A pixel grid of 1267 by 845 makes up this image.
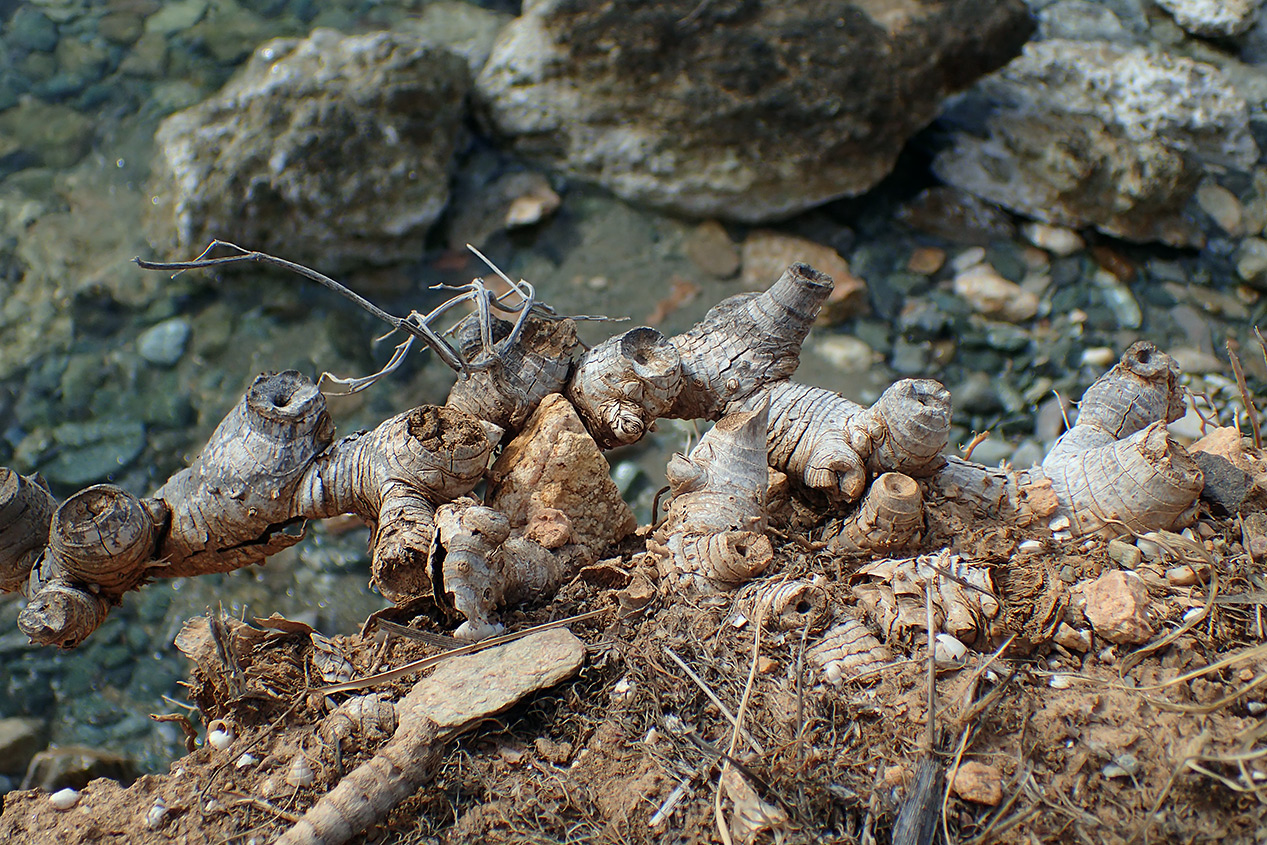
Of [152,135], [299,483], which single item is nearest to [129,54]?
[152,135]

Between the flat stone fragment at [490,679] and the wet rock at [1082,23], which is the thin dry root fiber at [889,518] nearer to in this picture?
the flat stone fragment at [490,679]

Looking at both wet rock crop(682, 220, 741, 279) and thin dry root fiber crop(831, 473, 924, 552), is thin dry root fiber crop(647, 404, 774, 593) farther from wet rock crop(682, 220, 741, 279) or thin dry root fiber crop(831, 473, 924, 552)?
wet rock crop(682, 220, 741, 279)

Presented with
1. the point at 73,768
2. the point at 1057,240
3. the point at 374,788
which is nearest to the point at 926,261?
the point at 1057,240

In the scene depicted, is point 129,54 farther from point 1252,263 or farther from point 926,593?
point 1252,263

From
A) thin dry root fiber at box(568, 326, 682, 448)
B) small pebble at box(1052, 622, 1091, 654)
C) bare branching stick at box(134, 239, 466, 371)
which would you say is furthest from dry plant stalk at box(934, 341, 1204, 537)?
bare branching stick at box(134, 239, 466, 371)

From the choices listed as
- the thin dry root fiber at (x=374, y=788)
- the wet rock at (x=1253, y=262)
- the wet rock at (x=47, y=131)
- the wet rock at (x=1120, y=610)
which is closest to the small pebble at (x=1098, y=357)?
the wet rock at (x=1253, y=262)

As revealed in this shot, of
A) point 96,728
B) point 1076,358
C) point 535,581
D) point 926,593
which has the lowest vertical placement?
point 96,728

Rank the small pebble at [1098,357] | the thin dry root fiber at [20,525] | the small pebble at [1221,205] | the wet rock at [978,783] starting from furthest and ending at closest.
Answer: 1. the small pebble at [1221,205]
2. the small pebble at [1098,357]
3. the thin dry root fiber at [20,525]
4. the wet rock at [978,783]
